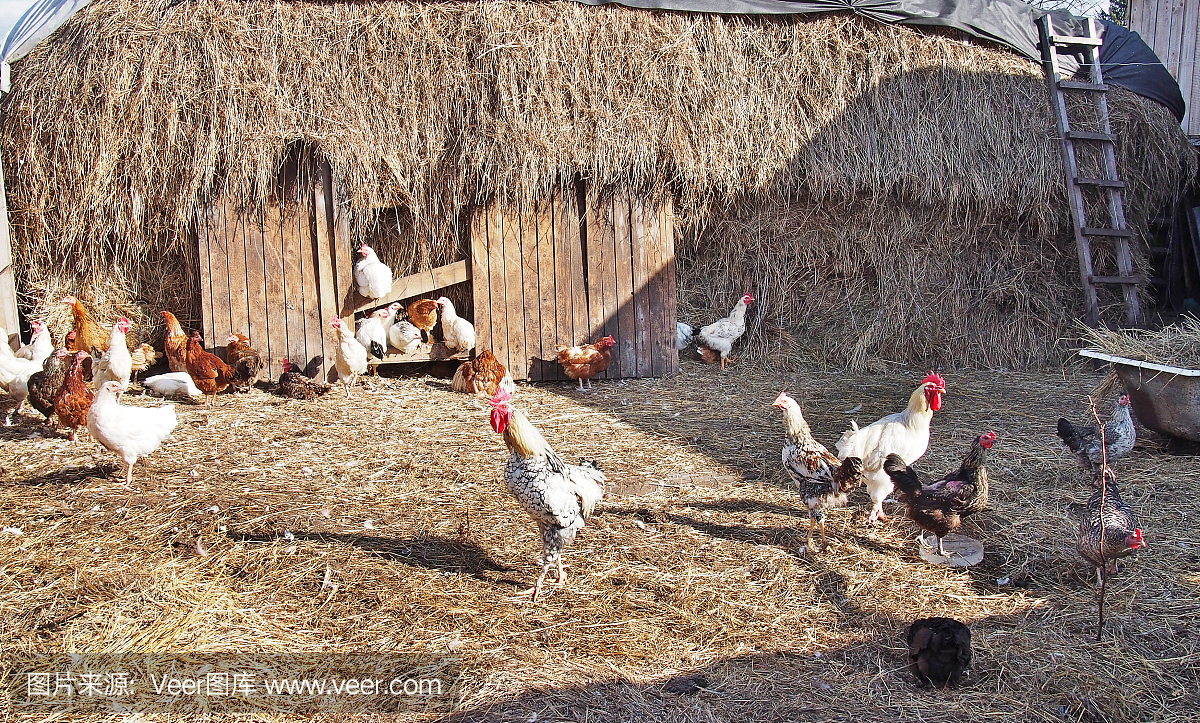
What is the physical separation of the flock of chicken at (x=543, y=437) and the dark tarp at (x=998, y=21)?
390cm

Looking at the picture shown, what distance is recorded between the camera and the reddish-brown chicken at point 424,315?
759cm

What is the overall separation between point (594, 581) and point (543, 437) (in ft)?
3.69

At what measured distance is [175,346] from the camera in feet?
22.9

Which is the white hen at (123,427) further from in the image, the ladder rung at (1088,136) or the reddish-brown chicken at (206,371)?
the ladder rung at (1088,136)

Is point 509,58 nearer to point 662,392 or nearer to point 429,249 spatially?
point 429,249

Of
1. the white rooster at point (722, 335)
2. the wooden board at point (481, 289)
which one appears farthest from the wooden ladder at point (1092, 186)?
the wooden board at point (481, 289)

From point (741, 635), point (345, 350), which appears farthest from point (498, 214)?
point (741, 635)

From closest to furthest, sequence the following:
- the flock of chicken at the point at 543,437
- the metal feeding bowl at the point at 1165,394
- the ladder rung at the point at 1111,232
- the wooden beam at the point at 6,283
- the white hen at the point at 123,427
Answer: the flock of chicken at the point at 543,437
the white hen at the point at 123,427
the metal feeding bowl at the point at 1165,394
the wooden beam at the point at 6,283
the ladder rung at the point at 1111,232

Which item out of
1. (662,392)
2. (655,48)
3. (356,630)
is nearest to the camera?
(356,630)

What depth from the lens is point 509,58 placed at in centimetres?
763

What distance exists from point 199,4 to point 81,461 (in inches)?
181

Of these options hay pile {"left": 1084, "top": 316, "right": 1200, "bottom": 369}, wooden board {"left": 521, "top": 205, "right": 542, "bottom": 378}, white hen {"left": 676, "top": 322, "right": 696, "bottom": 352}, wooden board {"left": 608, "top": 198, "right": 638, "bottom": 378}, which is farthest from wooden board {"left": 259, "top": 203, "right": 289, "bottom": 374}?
hay pile {"left": 1084, "top": 316, "right": 1200, "bottom": 369}

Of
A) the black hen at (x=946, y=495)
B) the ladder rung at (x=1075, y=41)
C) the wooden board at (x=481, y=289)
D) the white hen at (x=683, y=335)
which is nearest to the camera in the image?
the black hen at (x=946, y=495)

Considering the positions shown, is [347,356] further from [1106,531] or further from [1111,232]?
[1111,232]
